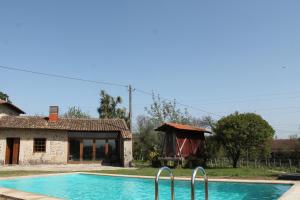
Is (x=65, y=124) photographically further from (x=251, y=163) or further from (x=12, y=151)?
(x=251, y=163)

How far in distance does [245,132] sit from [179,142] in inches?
208

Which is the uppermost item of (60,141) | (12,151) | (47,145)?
(60,141)

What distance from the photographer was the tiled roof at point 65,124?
94.4ft

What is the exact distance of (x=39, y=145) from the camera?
29.0 meters

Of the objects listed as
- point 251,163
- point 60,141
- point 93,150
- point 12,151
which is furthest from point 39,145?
point 251,163

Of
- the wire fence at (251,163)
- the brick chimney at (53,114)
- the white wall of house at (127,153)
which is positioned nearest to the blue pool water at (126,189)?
the white wall of house at (127,153)

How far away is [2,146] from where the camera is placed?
27875mm

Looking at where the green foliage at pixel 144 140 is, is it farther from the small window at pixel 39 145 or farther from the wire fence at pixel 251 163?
the small window at pixel 39 145

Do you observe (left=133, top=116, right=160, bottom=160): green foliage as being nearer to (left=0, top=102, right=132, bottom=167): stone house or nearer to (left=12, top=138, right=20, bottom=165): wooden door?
(left=0, top=102, right=132, bottom=167): stone house

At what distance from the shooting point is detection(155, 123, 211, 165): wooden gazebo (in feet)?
88.5

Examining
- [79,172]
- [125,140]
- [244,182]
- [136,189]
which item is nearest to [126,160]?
[125,140]

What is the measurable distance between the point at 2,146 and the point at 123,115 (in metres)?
21.0

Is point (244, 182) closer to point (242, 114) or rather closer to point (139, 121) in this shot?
point (242, 114)

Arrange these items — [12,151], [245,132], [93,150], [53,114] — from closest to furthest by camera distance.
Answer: [245,132], [12,151], [93,150], [53,114]
